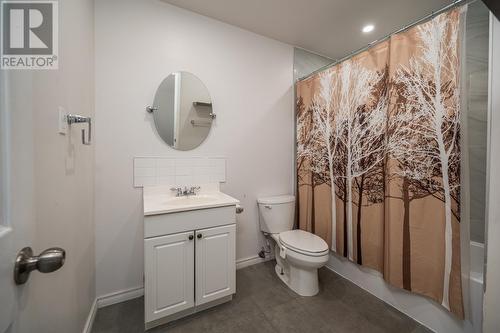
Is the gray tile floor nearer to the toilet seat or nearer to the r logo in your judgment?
the toilet seat

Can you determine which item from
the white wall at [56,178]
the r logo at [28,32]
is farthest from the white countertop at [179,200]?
the r logo at [28,32]

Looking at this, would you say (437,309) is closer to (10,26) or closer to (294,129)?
(294,129)

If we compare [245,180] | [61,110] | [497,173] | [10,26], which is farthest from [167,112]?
[497,173]

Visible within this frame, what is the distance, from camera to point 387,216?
1384 mm

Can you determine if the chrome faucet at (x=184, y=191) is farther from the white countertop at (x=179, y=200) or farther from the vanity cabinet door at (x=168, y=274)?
the vanity cabinet door at (x=168, y=274)

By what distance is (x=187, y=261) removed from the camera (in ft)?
4.30

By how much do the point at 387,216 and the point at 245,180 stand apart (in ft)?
3.86

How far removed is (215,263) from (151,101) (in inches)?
51.6

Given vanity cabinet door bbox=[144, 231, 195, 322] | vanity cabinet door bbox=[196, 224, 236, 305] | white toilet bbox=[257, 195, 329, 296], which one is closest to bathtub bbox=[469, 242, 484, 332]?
white toilet bbox=[257, 195, 329, 296]

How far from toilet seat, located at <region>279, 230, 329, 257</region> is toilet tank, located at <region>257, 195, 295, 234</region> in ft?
0.40

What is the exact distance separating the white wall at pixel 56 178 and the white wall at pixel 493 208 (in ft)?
5.31

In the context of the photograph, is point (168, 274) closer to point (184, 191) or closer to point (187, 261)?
point (187, 261)

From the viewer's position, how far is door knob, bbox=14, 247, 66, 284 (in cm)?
41

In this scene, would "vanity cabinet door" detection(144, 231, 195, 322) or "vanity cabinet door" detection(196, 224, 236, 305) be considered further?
"vanity cabinet door" detection(196, 224, 236, 305)
